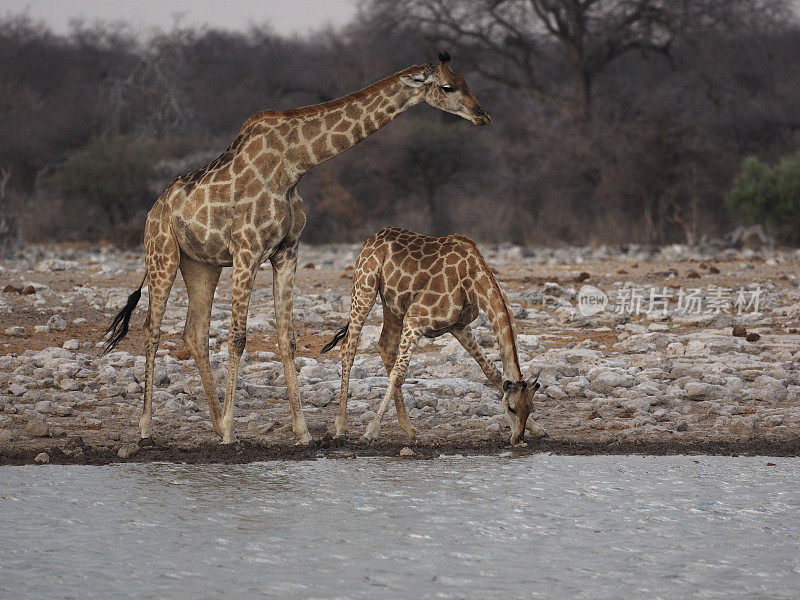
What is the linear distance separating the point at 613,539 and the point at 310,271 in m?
13.4

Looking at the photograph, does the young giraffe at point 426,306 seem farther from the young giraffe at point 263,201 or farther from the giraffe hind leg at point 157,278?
the giraffe hind leg at point 157,278

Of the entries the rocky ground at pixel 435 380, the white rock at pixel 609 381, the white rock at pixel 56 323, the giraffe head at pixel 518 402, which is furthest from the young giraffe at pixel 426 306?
the white rock at pixel 56 323

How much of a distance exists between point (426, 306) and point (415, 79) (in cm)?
152

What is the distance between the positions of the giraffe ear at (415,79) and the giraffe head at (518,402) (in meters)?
2.02

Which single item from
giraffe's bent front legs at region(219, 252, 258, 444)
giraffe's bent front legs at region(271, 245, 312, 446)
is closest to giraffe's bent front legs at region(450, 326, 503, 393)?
giraffe's bent front legs at region(271, 245, 312, 446)

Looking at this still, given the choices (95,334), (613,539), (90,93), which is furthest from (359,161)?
(613,539)

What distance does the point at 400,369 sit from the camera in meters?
7.67

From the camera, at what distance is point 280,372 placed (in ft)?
31.3

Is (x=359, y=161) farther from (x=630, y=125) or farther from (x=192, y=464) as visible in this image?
(x=192, y=464)

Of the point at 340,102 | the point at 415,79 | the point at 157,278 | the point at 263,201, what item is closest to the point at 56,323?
the point at 157,278

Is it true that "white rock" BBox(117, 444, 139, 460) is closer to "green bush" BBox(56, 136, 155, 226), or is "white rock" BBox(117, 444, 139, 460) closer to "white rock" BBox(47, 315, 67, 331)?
"white rock" BBox(47, 315, 67, 331)

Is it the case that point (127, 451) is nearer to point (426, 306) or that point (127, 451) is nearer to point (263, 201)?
point (263, 201)

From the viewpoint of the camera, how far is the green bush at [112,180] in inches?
1182

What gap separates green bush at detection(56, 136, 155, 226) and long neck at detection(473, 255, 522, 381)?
23.4 metres
